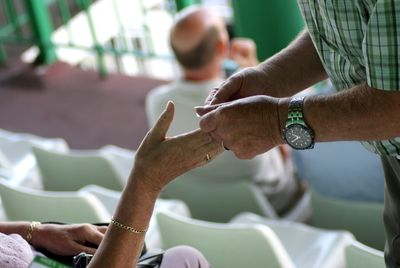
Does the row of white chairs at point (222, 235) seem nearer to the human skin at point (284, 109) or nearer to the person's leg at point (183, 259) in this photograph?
the person's leg at point (183, 259)

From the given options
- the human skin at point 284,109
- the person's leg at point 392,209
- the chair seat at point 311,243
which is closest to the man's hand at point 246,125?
the human skin at point 284,109

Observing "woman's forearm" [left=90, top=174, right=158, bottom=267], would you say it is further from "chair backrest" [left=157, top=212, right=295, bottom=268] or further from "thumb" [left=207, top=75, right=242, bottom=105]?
"chair backrest" [left=157, top=212, right=295, bottom=268]

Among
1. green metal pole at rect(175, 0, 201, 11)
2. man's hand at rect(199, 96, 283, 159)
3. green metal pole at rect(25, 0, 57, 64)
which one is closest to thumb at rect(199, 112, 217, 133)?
man's hand at rect(199, 96, 283, 159)

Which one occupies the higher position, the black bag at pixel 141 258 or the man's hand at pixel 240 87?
the man's hand at pixel 240 87

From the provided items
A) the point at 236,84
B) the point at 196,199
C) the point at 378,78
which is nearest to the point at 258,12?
the point at 196,199

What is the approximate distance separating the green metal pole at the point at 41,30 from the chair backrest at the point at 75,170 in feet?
8.68

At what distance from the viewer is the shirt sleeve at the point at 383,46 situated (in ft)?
4.14

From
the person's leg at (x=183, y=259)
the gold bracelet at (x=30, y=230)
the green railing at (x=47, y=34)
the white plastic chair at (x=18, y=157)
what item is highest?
the gold bracelet at (x=30, y=230)

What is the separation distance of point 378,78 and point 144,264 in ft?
2.08

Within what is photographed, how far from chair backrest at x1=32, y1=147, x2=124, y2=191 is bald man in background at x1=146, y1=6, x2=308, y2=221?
308mm

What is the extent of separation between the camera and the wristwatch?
4.60ft

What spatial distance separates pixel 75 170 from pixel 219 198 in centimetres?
56

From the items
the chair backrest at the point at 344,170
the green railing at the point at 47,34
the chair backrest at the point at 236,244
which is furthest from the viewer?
the green railing at the point at 47,34

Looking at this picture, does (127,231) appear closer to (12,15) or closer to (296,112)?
(296,112)
